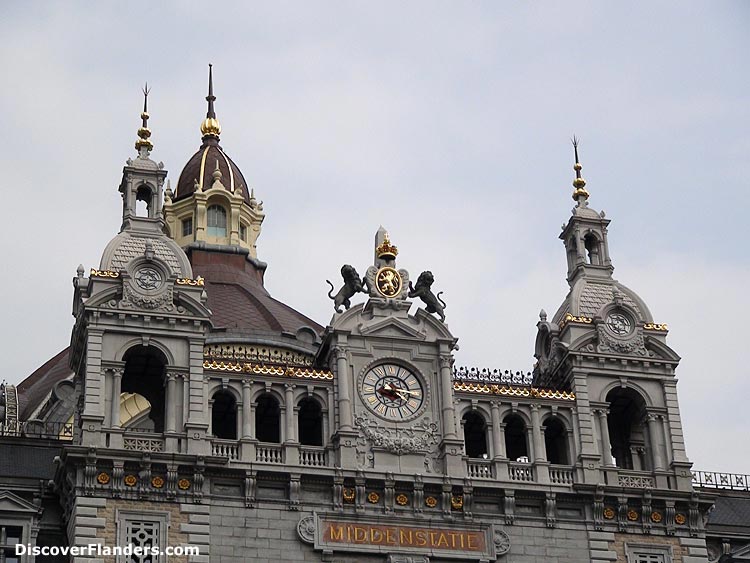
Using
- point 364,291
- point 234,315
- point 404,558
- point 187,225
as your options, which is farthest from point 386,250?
point 187,225

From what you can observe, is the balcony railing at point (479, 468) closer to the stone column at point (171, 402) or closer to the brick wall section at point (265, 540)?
the brick wall section at point (265, 540)

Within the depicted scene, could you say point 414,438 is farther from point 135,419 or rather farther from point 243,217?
point 243,217

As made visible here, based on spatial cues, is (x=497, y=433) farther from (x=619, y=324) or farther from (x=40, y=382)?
(x=40, y=382)

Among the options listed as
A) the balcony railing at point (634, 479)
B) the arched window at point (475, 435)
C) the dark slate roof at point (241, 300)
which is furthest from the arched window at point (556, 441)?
the dark slate roof at point (241, 300)

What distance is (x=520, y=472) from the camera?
70.9 metres

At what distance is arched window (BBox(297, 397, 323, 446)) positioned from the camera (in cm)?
7181

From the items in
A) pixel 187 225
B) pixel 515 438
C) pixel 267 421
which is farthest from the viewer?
pixel 187 225

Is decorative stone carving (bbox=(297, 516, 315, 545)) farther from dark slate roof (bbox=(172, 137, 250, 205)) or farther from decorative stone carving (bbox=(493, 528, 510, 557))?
dark slate roof (bbox=(172, 137, 250, 205))

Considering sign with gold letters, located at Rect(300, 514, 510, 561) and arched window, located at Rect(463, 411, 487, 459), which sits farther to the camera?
arched window, located at Rect(463, 411, 487, 459)

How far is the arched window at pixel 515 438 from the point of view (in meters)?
73.1

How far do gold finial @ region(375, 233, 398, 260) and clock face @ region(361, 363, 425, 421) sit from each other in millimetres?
4674

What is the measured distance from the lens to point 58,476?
68000 millimetres

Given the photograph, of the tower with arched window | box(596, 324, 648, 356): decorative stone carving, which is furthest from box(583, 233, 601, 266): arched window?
box(596, 324, 648, 356): decorative stone carving

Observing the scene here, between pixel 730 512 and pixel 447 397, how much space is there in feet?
43.3
